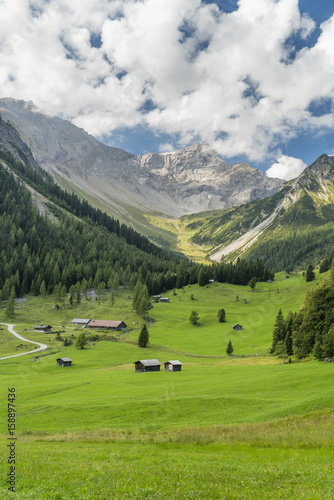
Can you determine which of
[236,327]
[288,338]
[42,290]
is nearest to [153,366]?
[288,338]

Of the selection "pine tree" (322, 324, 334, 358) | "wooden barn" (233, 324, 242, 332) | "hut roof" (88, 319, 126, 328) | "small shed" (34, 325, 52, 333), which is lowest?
"small shed" (34, 325, 52, 333)

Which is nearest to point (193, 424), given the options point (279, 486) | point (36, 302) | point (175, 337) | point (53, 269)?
point (279, 486)

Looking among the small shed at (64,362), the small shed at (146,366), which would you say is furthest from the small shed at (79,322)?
the small shed at (146,366)

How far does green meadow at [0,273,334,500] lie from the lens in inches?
677

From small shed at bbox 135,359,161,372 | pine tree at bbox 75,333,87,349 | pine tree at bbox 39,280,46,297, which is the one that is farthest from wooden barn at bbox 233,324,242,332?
pine tree at bbox 39,280,46,297

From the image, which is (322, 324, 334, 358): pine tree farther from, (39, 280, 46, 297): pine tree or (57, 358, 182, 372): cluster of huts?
(39, 280, 46, 297): pine tree

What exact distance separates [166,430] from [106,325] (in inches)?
4286

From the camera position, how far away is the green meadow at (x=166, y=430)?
677 inches

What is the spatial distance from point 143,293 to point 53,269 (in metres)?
72.7

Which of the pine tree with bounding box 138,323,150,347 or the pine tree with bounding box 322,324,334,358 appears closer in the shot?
the pine tree with bounding box 322,324,334,358

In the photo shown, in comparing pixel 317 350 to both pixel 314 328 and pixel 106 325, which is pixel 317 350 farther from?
pixel 106 325

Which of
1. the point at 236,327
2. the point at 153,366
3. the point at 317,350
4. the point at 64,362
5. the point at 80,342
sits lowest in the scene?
the point at 64,362

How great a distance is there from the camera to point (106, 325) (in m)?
139

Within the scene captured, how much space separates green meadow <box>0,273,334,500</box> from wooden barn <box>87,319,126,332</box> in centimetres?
3697
